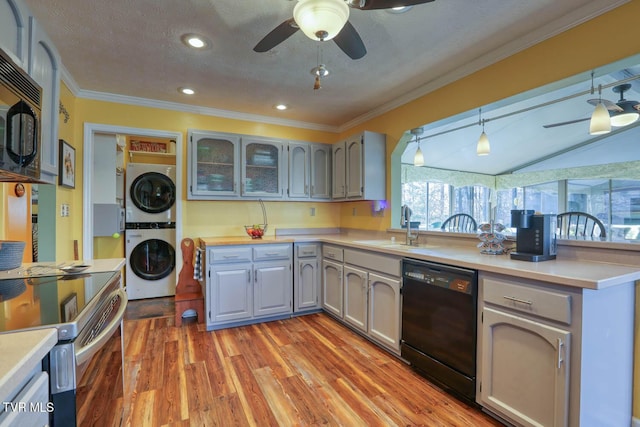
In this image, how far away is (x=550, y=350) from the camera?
144 cm

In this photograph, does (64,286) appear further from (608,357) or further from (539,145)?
(539,145)

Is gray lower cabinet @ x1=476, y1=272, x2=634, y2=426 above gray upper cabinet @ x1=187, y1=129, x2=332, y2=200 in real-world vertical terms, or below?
below

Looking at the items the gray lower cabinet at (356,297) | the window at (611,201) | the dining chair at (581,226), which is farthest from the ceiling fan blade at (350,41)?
the window at (611,201)

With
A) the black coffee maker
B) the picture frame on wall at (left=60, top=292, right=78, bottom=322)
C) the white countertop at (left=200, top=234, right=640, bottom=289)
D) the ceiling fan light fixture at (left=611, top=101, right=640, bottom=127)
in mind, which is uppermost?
the ceiling fan light fixture at (left=611, top=101, right=640, bottom=127)

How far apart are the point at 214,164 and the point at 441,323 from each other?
9.18 ft

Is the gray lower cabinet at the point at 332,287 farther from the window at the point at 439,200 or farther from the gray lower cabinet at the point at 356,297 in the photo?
the window at the point at 439,200

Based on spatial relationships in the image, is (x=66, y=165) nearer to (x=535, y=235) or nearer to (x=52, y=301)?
(x=52, y=301)

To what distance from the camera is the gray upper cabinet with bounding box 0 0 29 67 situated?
1352mm

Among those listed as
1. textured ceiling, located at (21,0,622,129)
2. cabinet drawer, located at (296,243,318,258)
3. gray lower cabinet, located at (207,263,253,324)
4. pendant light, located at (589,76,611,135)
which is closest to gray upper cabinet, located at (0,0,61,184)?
textured ceiling, located at (21,0,622,129)

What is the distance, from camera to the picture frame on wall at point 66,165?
8.44 feet

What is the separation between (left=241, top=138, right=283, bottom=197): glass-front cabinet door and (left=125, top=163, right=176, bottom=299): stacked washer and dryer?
131cm

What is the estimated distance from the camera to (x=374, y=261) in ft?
8.64

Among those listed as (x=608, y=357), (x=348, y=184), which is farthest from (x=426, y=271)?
(x=348, y=184)

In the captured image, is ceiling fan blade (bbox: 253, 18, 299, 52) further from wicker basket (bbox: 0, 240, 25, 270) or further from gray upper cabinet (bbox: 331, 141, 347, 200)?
gray upper cabinet (bbox: 331, 141, 347, 200)
